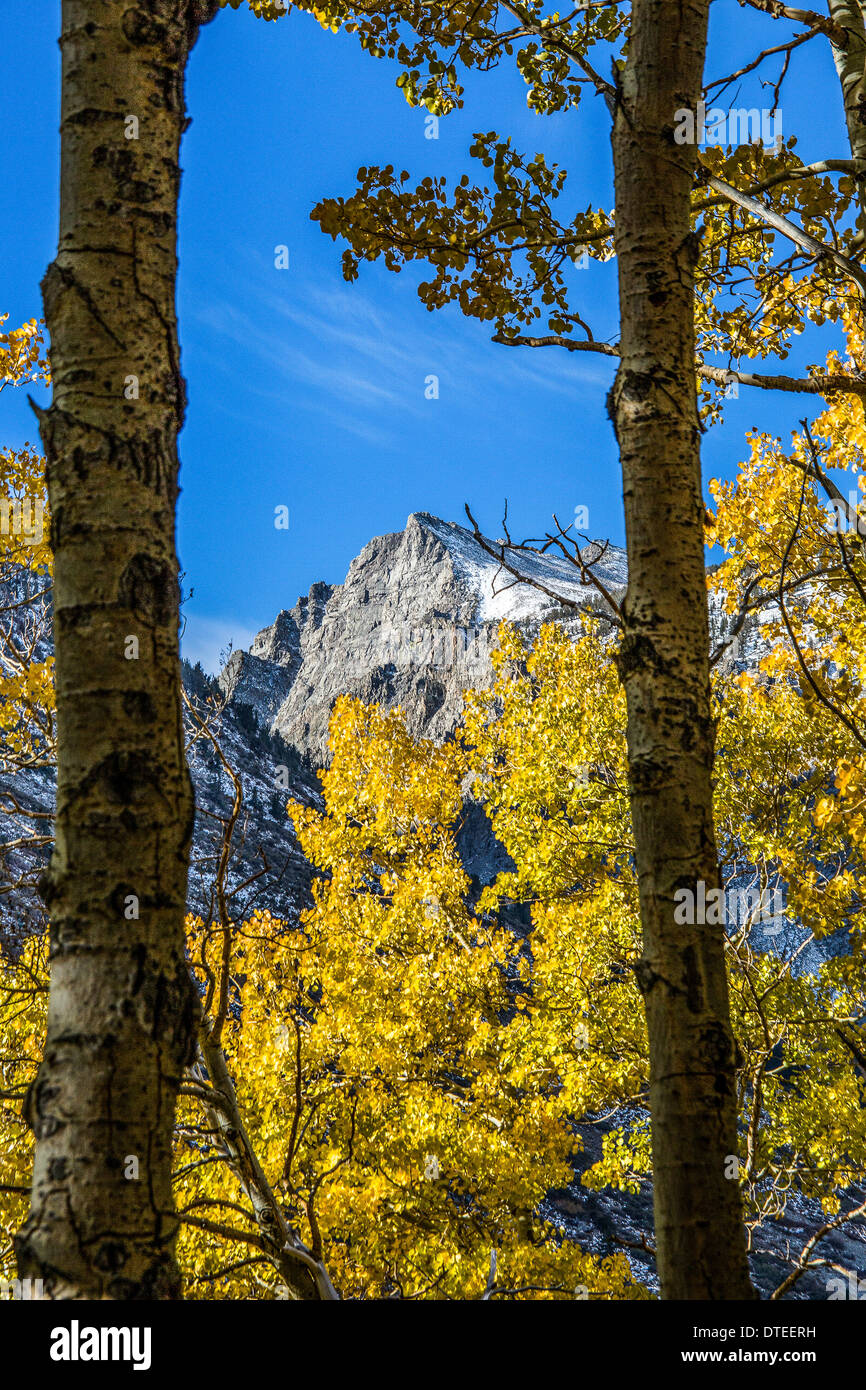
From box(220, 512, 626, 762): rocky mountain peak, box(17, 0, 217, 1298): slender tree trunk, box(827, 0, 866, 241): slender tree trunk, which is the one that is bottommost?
box(17, 0, 217, 1298): slender tree trunk

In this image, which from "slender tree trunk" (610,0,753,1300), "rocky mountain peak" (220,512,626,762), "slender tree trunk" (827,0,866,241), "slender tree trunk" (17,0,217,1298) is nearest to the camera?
"slender tree trunk" (17,0,217,1298)

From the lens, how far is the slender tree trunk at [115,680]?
1.44 meters

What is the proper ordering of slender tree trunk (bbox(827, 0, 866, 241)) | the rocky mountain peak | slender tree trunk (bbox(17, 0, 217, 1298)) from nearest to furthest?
slender tree trunk (bbox(17, 0, 217, 1298)), slender tree trunk (bbox(827, 0, 866, 241)), the rocky mountain peak

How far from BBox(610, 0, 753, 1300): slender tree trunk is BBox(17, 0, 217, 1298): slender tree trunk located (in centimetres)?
112

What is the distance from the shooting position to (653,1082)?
2.19 m

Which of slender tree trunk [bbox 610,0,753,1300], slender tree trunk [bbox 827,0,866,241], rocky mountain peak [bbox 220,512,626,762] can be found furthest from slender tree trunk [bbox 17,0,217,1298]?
rocky mountain peak [bbox 220,512,626,762]

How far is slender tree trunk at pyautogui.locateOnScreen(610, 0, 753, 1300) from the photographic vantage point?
2037mm

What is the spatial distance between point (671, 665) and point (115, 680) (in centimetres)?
142

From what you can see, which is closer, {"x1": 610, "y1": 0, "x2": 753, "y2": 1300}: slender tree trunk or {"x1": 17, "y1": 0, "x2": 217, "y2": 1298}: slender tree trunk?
{"x1": 17, "y1": 0, "x2": 217, "y2": 1298}: slender tree trunk

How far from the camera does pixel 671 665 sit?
7.95 feet

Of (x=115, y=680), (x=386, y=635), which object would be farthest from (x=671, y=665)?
(x=386, y=635)

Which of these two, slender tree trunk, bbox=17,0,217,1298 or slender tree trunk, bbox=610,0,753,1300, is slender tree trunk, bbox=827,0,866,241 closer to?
slender tree trunk, bbox=610,0,753,1300

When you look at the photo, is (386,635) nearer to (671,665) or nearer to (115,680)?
(671,665)
